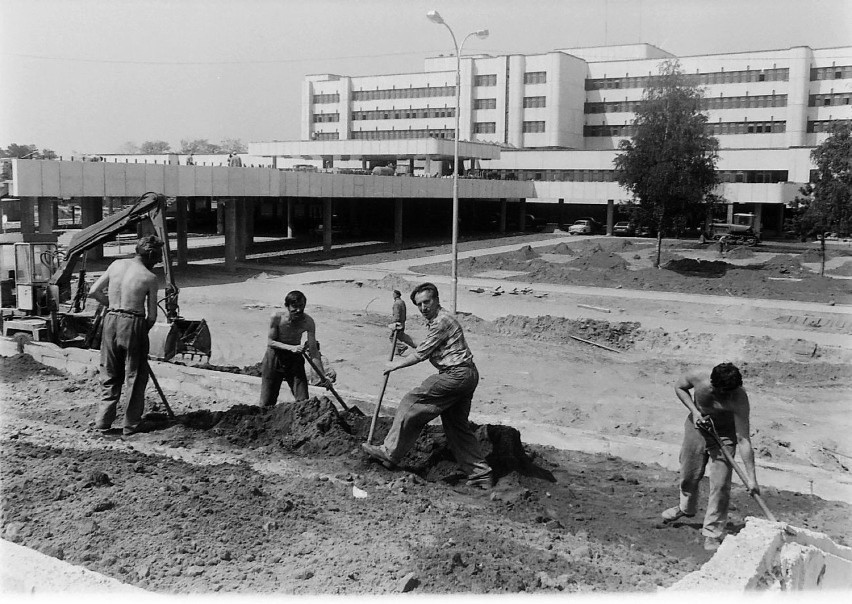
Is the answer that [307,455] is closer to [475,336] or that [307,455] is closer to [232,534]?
[232,534]

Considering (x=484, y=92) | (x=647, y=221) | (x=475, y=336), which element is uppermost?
(x=484, y=92)

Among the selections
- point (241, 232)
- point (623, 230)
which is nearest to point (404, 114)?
point (623, 230)

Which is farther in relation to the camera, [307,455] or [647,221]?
[647,221]

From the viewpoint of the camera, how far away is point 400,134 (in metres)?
75.2

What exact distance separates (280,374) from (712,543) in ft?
15.9

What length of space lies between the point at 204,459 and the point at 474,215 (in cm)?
5141

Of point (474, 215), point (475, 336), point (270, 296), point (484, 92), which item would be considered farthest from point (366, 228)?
point (475, 336)

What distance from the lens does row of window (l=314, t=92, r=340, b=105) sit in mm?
78375

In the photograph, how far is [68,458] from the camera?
7.69m

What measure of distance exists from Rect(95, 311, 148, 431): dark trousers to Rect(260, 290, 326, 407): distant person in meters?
1.28

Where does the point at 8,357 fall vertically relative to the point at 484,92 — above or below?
below

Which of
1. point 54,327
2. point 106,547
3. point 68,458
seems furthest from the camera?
point 54,327

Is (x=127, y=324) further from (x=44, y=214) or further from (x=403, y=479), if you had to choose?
(x=44, y=214)

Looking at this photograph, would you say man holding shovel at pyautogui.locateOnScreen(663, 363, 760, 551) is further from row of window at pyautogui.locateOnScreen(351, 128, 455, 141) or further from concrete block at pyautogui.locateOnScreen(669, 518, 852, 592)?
row of window at pyautogui.locateOnScreen(351, 128, 455, 141)
